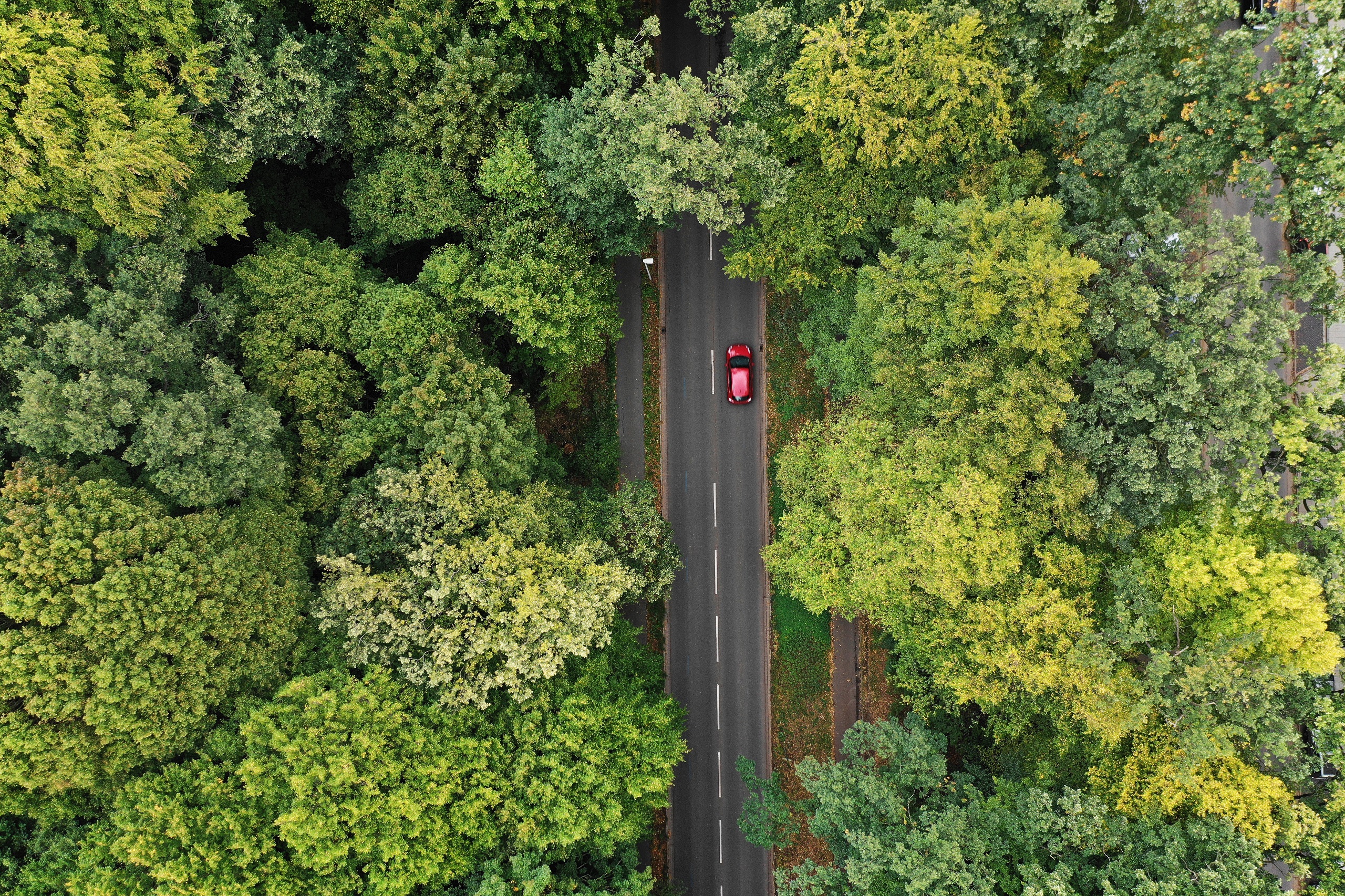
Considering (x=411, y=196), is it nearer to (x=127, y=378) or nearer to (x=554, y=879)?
(x=127, y=378)

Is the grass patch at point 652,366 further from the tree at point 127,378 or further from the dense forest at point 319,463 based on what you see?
the tree at point 127,378

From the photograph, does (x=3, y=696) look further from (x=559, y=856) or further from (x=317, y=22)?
(x=317, y=22)

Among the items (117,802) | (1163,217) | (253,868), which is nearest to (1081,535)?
(1163,217)

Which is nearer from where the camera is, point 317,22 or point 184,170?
point 184,170

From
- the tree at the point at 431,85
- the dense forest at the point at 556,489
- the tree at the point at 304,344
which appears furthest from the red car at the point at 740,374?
the tree at the point at 304,344

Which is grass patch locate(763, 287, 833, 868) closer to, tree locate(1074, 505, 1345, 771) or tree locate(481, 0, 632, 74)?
tree locate(1074, 505, 1345, 771)

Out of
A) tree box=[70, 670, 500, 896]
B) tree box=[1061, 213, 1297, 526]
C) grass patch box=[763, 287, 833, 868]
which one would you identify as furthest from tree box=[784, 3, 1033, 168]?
tree box=[70, 670, 500, 896]

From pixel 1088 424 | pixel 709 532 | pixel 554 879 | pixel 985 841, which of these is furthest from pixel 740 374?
pixel 554 879
